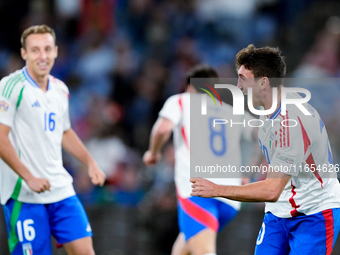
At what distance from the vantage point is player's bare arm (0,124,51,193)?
4.17 m

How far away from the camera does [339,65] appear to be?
367 inches

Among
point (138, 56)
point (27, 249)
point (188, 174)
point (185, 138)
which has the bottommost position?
point (27, 249)

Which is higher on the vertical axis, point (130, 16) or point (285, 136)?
point (130, 16)

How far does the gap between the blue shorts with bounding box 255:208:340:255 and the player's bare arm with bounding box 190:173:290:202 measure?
47 centimetres

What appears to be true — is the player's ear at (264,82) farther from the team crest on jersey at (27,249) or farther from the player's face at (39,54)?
the team crest on jersey at (27,249)

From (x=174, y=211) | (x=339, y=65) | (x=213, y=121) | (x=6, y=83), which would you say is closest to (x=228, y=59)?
(x=339, y=65)

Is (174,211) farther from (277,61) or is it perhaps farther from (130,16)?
(130,16)

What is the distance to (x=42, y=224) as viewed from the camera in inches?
176

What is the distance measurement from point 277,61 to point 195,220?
2.26 metres

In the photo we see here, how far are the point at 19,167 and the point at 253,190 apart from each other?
1890 mm

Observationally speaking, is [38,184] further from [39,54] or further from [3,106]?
[39,54]

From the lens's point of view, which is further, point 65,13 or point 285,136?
point 65,13

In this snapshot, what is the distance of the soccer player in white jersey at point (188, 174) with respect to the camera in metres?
5.34

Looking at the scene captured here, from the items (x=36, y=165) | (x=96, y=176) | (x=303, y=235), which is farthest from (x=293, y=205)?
(x=36, y=165)
